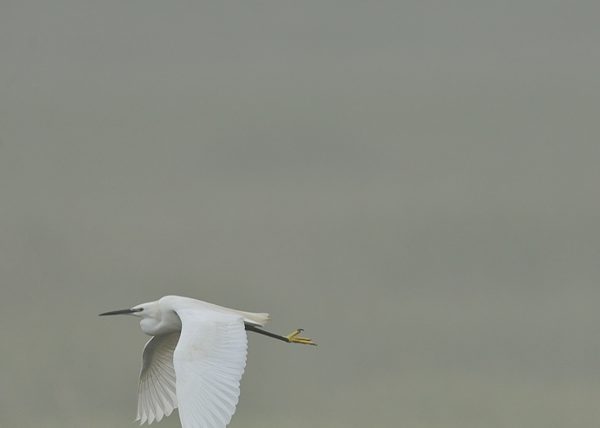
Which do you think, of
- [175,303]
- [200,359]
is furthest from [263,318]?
[200,359]

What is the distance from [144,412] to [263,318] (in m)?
3.27

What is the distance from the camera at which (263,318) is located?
2694 centimetres

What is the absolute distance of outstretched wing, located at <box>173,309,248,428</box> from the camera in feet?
73.6

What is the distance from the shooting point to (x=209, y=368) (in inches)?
921

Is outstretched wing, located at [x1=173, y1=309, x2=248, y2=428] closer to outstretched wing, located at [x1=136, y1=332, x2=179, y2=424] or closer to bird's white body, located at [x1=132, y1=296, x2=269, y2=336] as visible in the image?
bird's white body, located at [x1=132, y1=296, x2=269, y2=336]

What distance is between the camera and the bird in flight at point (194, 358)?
74.3 feet

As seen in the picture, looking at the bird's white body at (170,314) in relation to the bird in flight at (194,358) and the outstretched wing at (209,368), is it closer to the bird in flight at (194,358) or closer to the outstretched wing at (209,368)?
the bird in flight at (194,358)

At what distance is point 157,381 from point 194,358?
16.2ft

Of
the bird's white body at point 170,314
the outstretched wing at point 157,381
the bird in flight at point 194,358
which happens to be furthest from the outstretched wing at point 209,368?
the outstretched wing at point 157,381

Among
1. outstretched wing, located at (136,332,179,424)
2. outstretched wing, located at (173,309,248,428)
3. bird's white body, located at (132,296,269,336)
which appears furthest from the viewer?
outstretched wing, located at (136,332,179,424)

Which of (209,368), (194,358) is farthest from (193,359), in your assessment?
(209,368)

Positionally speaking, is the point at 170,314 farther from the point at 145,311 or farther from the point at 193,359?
the point at 193,359

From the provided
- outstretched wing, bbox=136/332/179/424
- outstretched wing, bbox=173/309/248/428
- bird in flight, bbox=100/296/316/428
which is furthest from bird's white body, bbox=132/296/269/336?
outstretched wing, bbox=173/309/248/428

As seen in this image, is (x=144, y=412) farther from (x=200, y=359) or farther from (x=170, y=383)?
(x=200, y=359)
